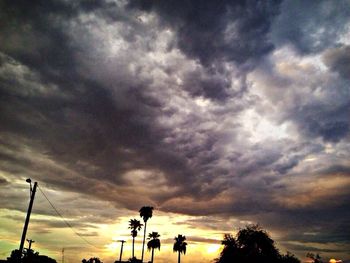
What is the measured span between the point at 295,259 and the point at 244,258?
1074 centimetres

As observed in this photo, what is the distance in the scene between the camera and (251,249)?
51094 mm

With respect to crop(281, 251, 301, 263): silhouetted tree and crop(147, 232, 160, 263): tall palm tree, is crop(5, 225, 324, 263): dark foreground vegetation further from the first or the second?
crop(147, 232, 160, 263): tall palm tree

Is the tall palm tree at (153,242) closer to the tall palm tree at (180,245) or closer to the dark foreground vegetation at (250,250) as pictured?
the tall palm tree at (180,245)

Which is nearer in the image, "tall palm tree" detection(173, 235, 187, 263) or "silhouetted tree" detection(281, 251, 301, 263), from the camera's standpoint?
"silhouetted tree" detection(281, 251, 301, 263)

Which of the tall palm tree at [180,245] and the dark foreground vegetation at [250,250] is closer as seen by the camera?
the dark foreground vegetation at [250,250]

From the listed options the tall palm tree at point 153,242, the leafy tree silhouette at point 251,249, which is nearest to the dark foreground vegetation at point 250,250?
the leafy tree silhouette at point 251,249

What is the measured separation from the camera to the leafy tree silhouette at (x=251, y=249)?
163 ft

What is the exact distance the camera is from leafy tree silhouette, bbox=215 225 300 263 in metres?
49.6

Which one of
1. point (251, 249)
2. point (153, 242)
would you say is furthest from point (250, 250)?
point (153, 242)

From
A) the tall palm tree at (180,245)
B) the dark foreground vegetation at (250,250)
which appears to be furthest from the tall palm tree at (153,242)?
the dark foreground vegetation at (250,250)

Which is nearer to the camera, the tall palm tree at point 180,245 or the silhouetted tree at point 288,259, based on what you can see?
the silhouetted tree at point 288,259

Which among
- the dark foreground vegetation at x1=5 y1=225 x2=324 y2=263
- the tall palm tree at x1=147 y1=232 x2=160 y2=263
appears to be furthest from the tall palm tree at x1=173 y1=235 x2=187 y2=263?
the dark foreground vegetation at x1=5 y1=225 x2=324 y2=263

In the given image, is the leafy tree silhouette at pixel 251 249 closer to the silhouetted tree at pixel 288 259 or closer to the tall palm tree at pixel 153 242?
the silhouetted tree at pixel 288 259

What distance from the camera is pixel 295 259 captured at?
172ft
